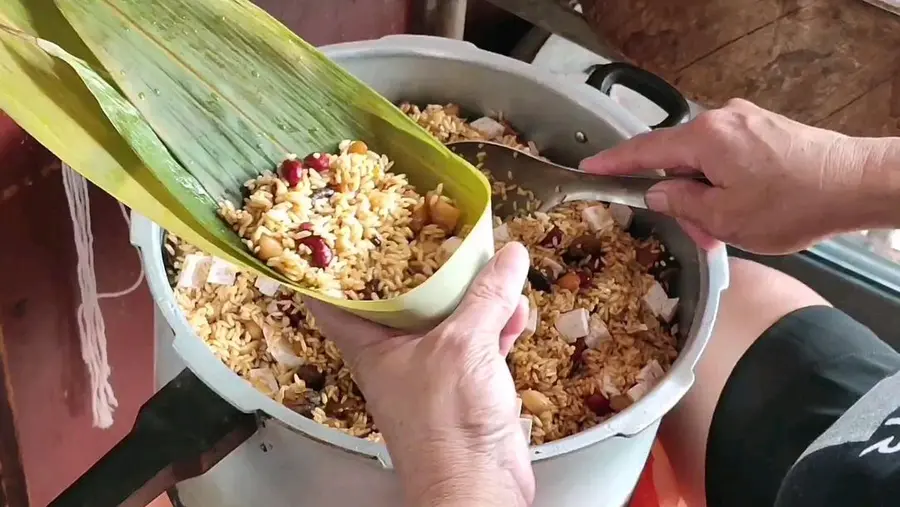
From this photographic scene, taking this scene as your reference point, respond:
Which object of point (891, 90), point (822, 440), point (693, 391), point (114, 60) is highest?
point (114, 60)

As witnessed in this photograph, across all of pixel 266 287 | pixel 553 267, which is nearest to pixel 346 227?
pixel 266 287

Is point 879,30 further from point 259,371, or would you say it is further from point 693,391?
point 259,371

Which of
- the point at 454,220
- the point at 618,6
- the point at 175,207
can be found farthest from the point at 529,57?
the point at 175,207

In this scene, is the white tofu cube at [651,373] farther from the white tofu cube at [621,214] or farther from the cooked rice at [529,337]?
the white tofu cube at [621,214]

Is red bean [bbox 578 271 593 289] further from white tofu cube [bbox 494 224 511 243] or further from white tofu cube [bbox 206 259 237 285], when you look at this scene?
white tofu cube [bbox 206 259 237 285]

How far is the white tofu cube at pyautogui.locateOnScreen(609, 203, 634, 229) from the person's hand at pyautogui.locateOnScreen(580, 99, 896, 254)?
0.48 feet

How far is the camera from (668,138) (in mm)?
722

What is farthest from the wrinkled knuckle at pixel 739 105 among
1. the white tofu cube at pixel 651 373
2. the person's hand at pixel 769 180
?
the white tofu cube at pixel 651 373

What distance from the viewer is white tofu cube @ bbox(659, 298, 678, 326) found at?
0.82 meters

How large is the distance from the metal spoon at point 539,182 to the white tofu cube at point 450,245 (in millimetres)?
149

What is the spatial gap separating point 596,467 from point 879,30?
536 mm

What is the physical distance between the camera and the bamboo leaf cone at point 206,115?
588mm

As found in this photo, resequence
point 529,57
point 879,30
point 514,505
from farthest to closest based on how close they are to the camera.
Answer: point 529,57 → point 879,30 → point 514,505

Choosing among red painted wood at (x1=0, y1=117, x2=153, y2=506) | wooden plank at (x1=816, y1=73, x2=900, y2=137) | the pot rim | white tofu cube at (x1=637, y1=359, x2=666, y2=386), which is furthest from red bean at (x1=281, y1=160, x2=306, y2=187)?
wooden plank at (x1=816, y1=73, x2=900, y2=137)
